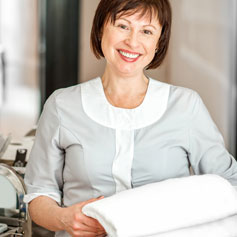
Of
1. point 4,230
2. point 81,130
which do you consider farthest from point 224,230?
point 4,230

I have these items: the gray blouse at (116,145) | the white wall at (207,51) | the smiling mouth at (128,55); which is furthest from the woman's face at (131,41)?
the white wall at (207,51)

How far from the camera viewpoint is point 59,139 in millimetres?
1182

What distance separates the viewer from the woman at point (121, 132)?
3.74ft

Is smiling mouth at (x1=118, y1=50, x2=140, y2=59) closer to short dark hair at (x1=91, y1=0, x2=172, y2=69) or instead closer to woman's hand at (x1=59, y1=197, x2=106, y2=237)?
short dark hair at (x1=91, y1=0, x2=172, y2=69)

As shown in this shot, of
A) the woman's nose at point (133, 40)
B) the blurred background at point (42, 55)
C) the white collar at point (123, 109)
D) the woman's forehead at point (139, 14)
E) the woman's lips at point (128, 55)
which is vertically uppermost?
the woman's forehead at point (139, 14)

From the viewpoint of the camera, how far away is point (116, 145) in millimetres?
1148

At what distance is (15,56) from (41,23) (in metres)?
0.41

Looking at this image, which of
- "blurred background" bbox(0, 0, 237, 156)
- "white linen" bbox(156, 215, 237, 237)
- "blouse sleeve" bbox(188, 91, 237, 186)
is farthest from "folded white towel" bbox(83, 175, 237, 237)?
"blurred background" bbox(0, 0, 237, 156)

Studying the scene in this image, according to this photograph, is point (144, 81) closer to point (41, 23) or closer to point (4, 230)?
point (4, 230)

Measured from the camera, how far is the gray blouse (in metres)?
1.15

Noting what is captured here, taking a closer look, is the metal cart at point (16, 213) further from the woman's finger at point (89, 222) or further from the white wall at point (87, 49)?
the white wall at point (87, 49)

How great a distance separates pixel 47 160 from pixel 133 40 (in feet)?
1.21

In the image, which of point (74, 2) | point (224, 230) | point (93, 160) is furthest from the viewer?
point (74, 2)

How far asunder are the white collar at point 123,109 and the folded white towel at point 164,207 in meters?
0.24
